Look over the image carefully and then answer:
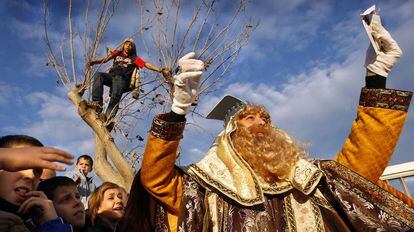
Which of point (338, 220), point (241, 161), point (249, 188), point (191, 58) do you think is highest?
point (191, 58)

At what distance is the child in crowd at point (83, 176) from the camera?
4.10 meters

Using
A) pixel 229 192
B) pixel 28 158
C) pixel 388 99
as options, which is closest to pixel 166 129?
pixel 229 192

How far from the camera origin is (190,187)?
2.17m

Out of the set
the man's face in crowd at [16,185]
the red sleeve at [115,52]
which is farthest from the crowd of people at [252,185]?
the red sleeve at [115,52]

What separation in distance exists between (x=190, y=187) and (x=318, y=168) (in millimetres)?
791

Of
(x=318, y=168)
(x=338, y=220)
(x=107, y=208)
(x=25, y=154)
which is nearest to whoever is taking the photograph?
(x=25, y=154)

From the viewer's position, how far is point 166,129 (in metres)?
2.00

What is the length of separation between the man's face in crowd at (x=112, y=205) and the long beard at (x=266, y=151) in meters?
1.06

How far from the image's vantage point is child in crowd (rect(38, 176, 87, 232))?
238cm

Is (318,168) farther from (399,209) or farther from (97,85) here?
(97,85)

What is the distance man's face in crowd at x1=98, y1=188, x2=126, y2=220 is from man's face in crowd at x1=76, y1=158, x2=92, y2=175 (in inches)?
54.2

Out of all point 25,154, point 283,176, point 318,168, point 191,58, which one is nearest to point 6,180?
point 25,154

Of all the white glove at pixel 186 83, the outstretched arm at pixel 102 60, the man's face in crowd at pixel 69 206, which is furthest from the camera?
the outstretched arm at pixel 102 60

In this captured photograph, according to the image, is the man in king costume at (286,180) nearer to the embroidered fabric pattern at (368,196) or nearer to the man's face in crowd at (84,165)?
the embroidered fabric pattern at (368,196)
